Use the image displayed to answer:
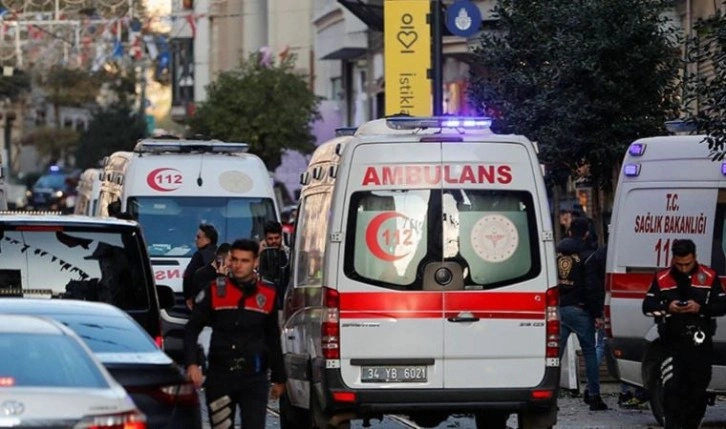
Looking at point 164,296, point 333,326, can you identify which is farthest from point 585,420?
point 164,296

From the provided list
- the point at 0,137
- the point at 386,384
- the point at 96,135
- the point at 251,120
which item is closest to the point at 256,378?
the point at 386,384

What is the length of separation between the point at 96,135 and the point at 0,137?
36251mm

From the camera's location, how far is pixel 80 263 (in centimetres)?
1291

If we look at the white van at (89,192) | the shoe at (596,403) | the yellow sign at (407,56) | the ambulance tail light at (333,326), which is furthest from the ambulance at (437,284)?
the yellow sign at (407,56)

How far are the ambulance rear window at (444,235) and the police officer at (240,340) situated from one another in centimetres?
189

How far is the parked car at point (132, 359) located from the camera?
34.6ft

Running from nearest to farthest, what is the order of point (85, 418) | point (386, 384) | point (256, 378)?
1. point (85, 418)
2. point (256, 378)
3. point (386, 384)

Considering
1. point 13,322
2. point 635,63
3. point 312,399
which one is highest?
point 635,63

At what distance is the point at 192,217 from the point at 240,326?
12.0 metres

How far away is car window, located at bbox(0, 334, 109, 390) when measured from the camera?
900 cm

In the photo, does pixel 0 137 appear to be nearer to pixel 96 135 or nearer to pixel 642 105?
pixel 96 135

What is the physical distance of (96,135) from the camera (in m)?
95.2

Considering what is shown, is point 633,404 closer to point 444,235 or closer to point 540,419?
point 540,419

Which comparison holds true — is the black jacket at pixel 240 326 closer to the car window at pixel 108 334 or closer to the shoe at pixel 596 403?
the car window at pixel 108 334
